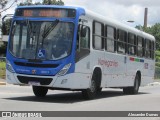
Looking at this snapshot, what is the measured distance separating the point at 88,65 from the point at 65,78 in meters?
1.69

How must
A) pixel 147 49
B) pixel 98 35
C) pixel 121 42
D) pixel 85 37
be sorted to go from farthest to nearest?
pixel 147 49
pixel 121 42
pixel 98 35
pixel 85 37

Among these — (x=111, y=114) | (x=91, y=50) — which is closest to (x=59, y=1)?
(x=91, y=50)

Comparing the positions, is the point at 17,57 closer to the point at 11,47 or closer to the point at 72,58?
the point at 11,47

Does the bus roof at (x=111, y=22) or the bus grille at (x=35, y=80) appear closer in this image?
the bus grille at (x=35, y=80)

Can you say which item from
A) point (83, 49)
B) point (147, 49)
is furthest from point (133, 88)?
point (83, 49)

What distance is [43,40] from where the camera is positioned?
16.8 metres

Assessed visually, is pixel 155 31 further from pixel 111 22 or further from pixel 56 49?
pixel 56 49

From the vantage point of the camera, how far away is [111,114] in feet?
45.8

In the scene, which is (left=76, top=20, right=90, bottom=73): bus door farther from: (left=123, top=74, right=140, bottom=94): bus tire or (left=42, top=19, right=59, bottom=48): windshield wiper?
(left=123, top=74, right=140, bottom=94): bus tire

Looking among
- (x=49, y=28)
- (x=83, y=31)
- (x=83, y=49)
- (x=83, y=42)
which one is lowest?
(x=83, y=49)

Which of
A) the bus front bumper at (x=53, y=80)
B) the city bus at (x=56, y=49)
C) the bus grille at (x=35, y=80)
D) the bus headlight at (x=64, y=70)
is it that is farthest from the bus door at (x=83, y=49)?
the bus grille at (x=35, y=80)

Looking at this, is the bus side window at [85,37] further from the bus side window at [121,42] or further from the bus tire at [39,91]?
the bus side window at [121,42]

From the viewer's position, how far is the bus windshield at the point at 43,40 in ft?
54.5

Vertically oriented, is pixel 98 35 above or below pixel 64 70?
above
